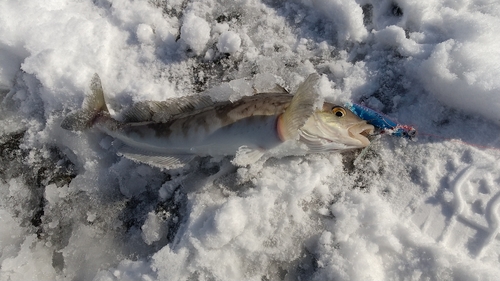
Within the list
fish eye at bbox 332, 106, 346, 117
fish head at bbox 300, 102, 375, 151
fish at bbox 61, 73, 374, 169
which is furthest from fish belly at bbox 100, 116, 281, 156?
fish eye at bbox 332, 106, 346, 117

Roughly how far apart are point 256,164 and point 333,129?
0.74 m

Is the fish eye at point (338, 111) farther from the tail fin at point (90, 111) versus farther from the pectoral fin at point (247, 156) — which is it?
the tail fin at point (90, 111)

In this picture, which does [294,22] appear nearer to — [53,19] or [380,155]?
[380,155]

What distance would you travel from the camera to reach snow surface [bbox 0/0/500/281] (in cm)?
291

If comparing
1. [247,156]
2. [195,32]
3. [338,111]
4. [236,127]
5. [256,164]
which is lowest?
[256,164]

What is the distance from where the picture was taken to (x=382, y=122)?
3.23m

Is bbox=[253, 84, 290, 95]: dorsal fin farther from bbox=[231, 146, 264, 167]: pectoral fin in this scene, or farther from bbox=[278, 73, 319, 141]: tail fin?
bbox=[231, 146, 264, 167]: pectoral fin

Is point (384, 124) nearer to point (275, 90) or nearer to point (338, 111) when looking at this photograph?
point (338, 111)

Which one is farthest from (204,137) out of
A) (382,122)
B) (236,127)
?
(382,122)

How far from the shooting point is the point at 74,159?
3.62m

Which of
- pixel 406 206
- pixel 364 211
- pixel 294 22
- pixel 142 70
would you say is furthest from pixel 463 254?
pixel 142 70

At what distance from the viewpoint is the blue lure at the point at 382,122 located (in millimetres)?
→ 3188

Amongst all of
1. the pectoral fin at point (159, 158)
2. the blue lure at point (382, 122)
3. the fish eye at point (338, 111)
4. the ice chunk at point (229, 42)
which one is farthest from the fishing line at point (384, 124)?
the pectoral fin at point (159, 158)

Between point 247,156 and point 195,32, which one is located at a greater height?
point 195,32
